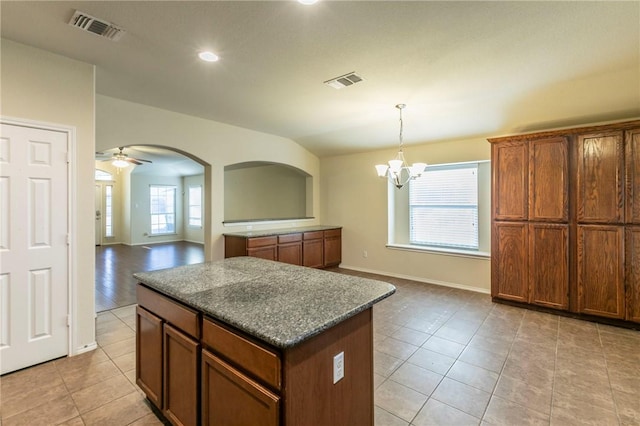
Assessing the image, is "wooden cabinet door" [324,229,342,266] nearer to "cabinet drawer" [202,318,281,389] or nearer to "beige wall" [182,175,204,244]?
"cabinet drawer" [202,318,281,389]

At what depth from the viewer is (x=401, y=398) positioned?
7.06 ft

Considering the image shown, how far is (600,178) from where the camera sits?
339cm

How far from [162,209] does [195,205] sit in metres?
1.16

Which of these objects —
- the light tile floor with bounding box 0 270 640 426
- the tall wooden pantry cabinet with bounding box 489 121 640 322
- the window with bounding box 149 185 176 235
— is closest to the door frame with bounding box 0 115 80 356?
the light tile floor with bounding box 0 270 640 426

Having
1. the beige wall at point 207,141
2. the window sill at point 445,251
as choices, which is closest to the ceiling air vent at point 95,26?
the beige wall at point 207,141

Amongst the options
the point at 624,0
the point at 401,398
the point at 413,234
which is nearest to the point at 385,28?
the point at 624,0

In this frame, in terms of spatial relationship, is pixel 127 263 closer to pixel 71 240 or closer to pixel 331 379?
pixel 71 240

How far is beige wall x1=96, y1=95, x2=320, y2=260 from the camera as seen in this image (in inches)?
144

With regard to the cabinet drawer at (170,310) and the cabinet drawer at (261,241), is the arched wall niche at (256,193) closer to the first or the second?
the cabinet drawer at (261,241)

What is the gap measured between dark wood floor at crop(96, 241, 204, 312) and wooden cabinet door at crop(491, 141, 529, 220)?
17.2 ft

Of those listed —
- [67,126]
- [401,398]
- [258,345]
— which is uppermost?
[67,126]

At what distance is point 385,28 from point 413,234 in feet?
13.3

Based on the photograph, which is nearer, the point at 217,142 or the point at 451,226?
the point at 217,142

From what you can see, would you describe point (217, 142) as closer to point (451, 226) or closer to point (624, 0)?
point (451, 226)
